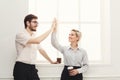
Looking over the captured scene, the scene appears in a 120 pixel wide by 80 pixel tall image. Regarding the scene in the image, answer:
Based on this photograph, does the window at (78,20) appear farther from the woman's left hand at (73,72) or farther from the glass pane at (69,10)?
the woman's left hand at (73,72)

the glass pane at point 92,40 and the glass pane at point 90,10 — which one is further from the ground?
the glass pane at point 90,10

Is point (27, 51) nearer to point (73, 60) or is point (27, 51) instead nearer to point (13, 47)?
point (13, 47)

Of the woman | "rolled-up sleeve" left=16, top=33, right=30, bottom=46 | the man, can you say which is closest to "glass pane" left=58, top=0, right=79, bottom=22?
the woman

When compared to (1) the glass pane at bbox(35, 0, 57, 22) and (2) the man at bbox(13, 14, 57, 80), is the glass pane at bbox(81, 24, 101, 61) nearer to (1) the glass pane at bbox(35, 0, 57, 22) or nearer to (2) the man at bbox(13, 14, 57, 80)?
(1) the glass pane at bbox(35, 0, 57, 22)

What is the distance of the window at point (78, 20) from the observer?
15.1ft

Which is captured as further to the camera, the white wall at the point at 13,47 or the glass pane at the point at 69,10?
the glass pane at the point at 69,10

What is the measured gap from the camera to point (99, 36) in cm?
466

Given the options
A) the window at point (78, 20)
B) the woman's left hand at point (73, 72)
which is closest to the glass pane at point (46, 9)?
the window at point (78, 20)

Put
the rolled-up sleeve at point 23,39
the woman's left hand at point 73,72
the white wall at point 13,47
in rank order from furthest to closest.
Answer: the white wall at point 13,47
the woman's left hand at point 73,72
the rolled-up sleeve at point 23,39

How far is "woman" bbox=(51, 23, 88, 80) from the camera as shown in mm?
4039

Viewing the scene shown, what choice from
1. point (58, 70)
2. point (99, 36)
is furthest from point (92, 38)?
point (58, 70)

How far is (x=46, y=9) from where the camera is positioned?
466 cm

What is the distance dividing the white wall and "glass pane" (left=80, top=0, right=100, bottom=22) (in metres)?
0.41

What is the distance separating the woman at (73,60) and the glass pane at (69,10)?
63 centimetres
